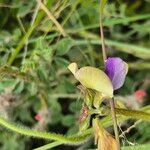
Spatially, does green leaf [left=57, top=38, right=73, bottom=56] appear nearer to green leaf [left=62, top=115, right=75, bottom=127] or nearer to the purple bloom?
green leaf [left=62, top=115, right=75, bottom=127]

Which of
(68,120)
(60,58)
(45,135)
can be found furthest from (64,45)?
(45,135)

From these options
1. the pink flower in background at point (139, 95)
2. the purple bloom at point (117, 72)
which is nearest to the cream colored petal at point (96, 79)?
the purple bloom at point (117, 72)

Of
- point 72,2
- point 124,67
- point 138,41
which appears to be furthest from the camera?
point 138,41

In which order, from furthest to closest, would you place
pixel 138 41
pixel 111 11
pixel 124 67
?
pixel 138 41 → pixel 111 11 → pixel 124 67

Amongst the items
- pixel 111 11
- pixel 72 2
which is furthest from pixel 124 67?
pixel 111 11

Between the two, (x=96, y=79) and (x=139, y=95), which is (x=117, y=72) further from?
(x=139, y=95)

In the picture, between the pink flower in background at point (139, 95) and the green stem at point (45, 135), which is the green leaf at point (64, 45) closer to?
the pink flower in background at point (139, 95)

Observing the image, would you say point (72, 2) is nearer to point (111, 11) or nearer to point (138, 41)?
point (111, 11)

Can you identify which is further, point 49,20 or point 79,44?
point 79,44

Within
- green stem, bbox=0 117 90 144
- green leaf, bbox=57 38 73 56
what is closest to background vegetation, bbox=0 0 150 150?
green leaf, bbox=57 38 73 56
